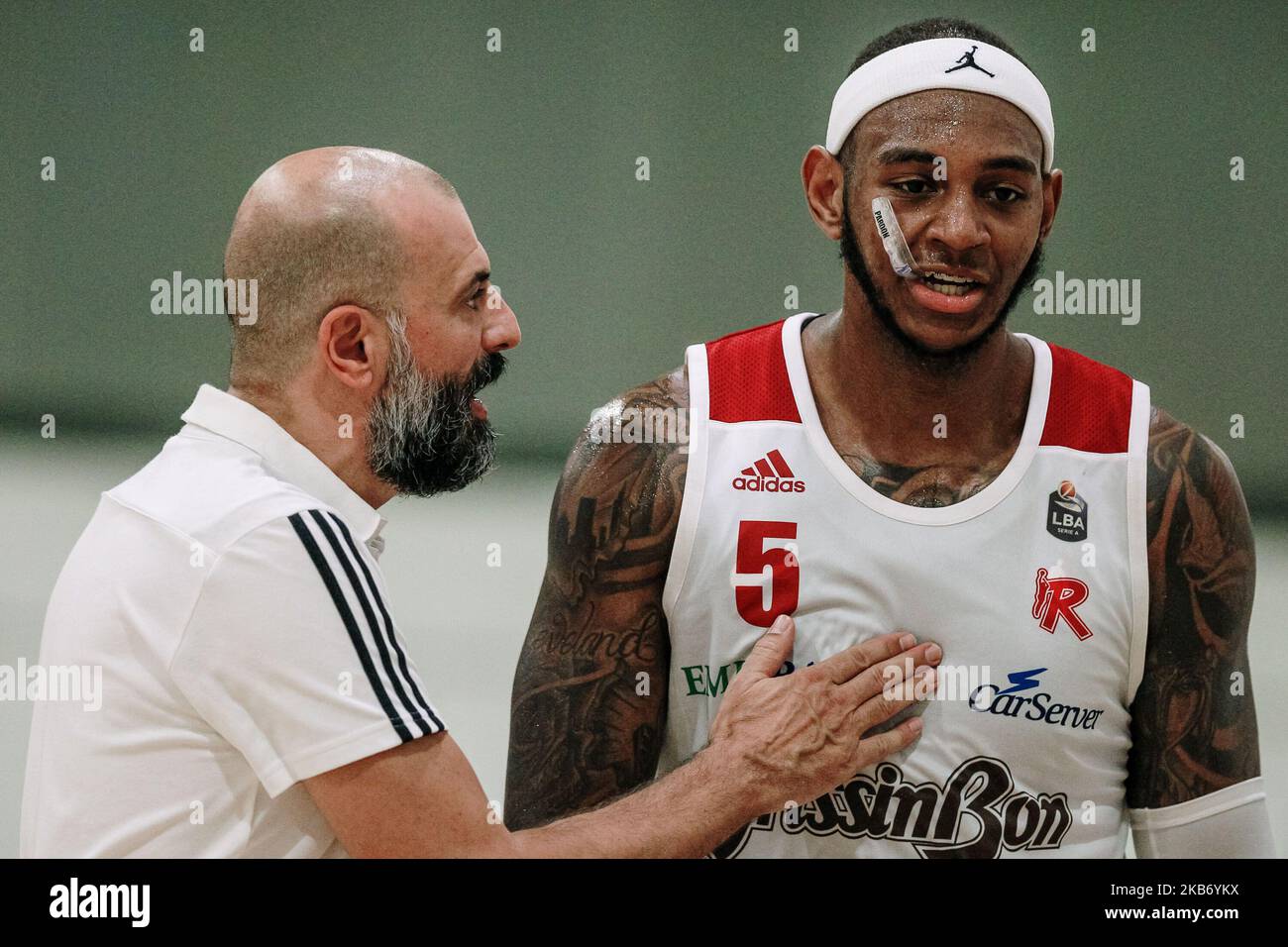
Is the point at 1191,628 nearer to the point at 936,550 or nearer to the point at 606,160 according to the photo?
the point at 936,550

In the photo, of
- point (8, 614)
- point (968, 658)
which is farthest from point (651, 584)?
point (8, 614)

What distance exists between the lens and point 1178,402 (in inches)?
148

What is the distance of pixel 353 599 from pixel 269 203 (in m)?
0.76

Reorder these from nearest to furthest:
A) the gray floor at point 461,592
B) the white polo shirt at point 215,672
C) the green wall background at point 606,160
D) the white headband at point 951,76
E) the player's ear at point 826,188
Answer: the white polo shirt at point 215,672
the white headband at point 951,76
the player's ear at point 826,188
the green wall background at point 606,160
the gray floor at point 461,592

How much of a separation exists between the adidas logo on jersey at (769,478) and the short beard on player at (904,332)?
1.08ft

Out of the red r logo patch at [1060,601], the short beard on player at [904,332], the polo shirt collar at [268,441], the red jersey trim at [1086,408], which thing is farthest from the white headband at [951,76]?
the polo shirt collar at [268,441]

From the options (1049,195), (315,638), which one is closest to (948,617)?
(1049,195)

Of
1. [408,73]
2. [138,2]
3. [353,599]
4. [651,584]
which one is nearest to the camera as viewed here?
[353,599]

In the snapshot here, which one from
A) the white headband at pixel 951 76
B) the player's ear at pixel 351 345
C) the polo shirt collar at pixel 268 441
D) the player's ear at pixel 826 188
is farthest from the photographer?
the player's ear at pixel 826 188

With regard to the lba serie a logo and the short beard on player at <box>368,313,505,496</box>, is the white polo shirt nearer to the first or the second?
the short beard on player at <box>368,313,505,496</box>

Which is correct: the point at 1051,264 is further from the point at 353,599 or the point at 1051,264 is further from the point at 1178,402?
the point at 353,599

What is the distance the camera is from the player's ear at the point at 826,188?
2.69 meters

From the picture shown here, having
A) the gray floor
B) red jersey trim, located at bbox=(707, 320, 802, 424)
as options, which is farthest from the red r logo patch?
the gray floor

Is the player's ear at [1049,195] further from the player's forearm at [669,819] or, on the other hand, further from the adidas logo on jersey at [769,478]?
the player's forearm at [669,819]
